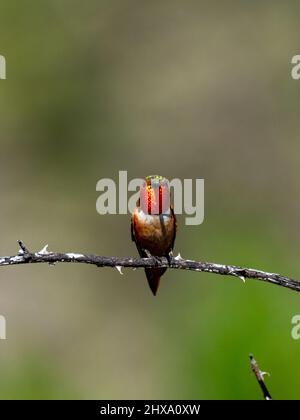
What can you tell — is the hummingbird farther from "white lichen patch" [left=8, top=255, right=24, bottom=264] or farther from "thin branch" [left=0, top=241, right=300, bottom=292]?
"white lichen patch" [left=8, top=255, right=24, bottom=264]

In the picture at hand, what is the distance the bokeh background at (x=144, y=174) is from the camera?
17.6 m

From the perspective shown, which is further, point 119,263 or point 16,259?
point 119,263

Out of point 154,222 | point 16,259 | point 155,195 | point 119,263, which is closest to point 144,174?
point 154,222

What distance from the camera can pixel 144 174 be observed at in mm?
21016

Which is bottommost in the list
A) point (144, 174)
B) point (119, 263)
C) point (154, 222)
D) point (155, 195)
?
point (119, 263)

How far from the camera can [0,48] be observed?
24.4 m

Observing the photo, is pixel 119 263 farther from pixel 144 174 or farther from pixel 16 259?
pixel 144 174

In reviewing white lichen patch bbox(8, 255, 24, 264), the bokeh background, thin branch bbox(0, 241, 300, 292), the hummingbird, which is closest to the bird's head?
the hummingbird

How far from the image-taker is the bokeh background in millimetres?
17578

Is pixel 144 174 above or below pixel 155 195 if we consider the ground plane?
above

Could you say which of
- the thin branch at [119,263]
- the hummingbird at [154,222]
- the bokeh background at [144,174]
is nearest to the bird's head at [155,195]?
the hummingbird at [154,222]

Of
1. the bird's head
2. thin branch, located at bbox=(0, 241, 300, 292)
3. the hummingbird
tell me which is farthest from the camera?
the hummingbird

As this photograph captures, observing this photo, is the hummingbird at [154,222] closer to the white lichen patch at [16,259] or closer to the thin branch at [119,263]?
the thin branch at [119,263]

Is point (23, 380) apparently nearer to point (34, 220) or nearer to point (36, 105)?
point (34, 220)
